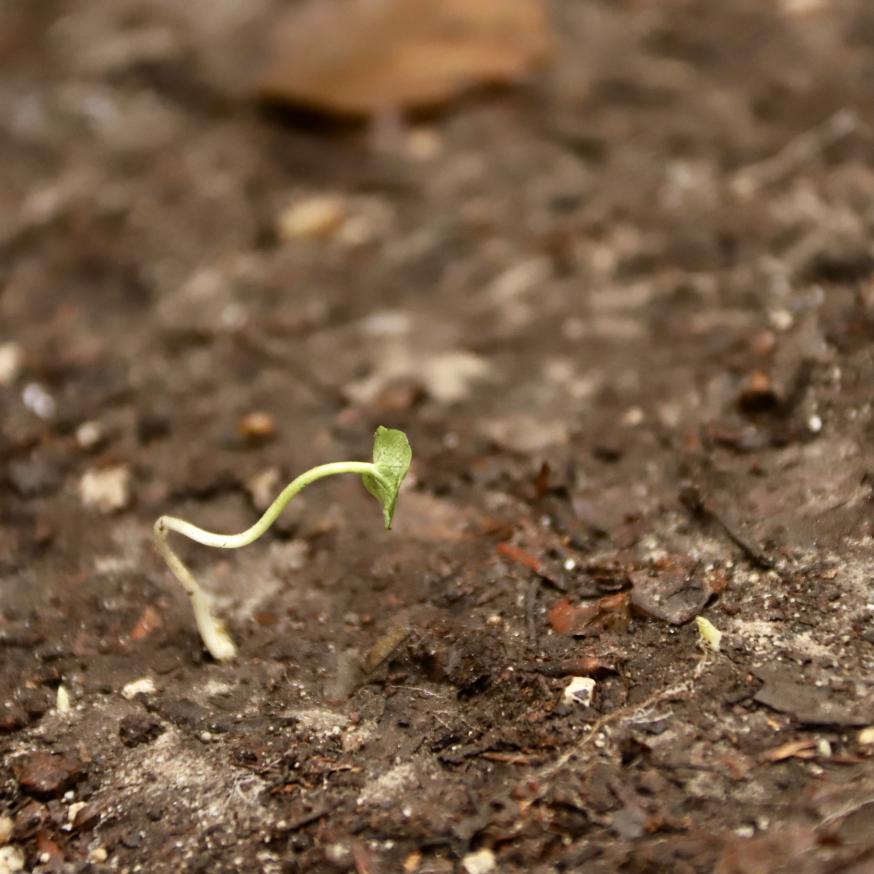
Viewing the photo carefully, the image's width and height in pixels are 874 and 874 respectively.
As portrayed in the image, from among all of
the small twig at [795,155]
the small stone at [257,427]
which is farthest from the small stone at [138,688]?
the small twig at [795,155]

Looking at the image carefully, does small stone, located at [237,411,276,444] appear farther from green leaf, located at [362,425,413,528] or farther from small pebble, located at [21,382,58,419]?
green leaf, located at [362,425,413,528]

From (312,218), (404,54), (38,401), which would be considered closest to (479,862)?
(38,401)

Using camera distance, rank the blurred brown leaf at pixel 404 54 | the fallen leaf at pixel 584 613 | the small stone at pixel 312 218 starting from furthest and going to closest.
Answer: the blurred brown leaf at pixel 404 54 < the small stone at pixel 312 218 < the fallen leaf at pixel 584 613

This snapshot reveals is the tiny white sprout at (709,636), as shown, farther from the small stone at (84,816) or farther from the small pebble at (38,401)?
the small pebble at (38,401)

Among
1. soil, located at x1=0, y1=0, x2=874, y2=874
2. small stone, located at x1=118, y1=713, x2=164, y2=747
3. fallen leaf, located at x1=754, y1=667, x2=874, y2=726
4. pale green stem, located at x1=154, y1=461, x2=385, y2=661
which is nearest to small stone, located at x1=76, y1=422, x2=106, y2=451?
soil, located at x1=0, y1=0, x2=874, y2=874

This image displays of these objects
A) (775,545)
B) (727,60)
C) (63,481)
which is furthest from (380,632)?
(727,60)

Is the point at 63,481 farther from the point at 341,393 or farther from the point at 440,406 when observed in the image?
the point at 440,406

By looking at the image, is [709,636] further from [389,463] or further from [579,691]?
[389,463]
